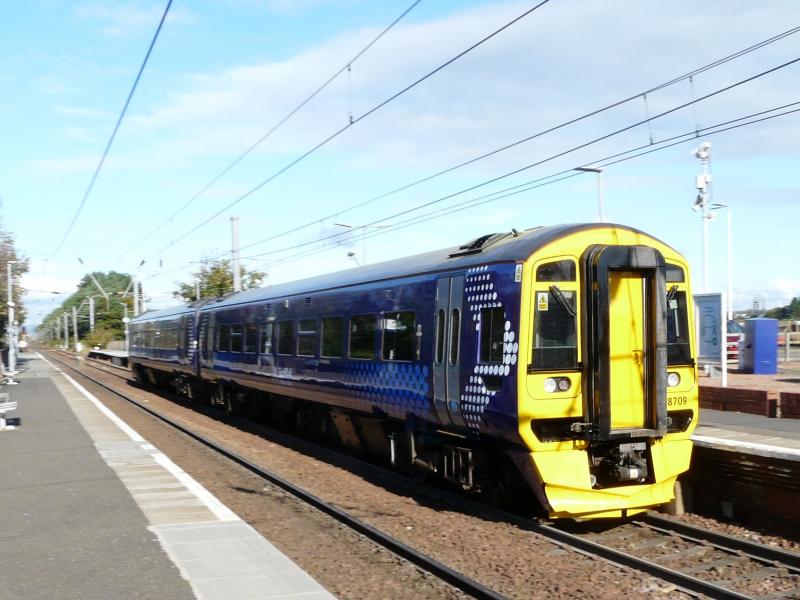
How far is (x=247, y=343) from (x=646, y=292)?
37.9ft

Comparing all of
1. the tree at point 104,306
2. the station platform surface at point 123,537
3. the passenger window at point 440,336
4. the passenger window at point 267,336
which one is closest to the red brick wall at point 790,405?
the passenger window at point 440,336

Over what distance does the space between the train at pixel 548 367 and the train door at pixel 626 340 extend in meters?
0.01

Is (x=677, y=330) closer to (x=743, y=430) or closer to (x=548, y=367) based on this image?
(x=548, y=367)

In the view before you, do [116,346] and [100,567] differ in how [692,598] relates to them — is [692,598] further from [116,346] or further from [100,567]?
[116,346]

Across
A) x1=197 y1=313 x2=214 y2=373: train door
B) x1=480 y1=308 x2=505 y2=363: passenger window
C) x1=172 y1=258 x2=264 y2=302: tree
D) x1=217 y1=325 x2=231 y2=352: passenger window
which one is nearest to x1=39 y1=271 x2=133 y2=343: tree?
x1=172 y1=258 x2=264 y2=302: tree

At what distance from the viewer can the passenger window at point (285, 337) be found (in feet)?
50.4

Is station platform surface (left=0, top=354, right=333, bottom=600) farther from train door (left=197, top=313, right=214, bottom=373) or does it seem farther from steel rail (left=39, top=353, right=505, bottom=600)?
train door (left=197, top=313, right=214, bottom=373)

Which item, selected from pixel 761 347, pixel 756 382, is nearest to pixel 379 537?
pixel 756 382

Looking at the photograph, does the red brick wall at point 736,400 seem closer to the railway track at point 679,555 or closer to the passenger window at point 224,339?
the railway track at point 679,555

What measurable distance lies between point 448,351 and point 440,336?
0.92ft

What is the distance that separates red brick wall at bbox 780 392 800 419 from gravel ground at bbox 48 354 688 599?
8.63 metres

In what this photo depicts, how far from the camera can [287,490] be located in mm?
10555

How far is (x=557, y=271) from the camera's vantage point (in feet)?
27.3

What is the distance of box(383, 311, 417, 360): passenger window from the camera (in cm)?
1040
